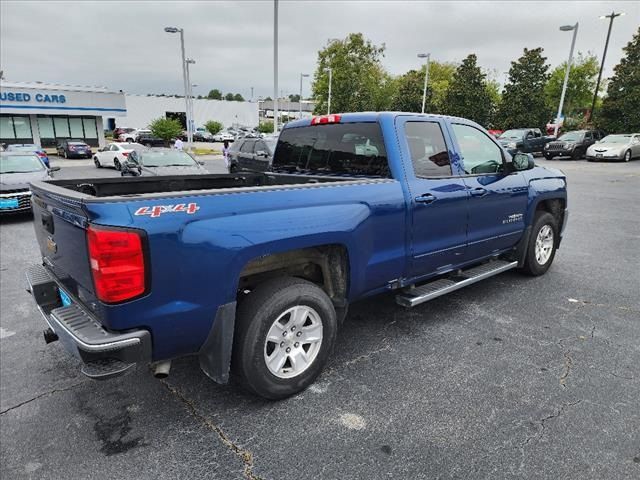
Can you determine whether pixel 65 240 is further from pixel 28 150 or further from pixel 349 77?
pixel 349 77

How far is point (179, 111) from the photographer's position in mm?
72312

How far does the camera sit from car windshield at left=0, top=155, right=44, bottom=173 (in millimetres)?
10188

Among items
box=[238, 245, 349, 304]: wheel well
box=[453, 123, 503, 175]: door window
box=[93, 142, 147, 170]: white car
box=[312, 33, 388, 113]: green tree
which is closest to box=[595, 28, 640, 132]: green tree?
box=[312, 33, 388, 113]: green tree

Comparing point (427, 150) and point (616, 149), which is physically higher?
point (427, 150)

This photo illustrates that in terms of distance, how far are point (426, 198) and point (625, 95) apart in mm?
35155

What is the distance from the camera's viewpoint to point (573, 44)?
89.8ft

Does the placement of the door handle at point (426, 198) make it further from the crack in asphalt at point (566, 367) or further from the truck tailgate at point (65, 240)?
the truck tailgate at point (65, 240)

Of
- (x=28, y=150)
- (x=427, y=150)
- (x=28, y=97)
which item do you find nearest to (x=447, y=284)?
(x=427, y=150)

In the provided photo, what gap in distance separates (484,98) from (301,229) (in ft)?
130

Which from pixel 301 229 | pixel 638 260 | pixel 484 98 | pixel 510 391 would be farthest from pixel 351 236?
pixel 484 98

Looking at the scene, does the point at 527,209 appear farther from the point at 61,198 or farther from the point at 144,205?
the point at 61,198

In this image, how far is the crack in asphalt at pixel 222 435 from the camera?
2371mm

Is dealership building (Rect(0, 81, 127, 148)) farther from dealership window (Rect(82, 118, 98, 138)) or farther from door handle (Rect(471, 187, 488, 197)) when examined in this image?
door handle (Rect(471, 187, 488, 197))

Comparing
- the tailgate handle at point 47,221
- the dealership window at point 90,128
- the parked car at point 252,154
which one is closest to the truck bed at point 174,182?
the tailgate handle at point 47,221
